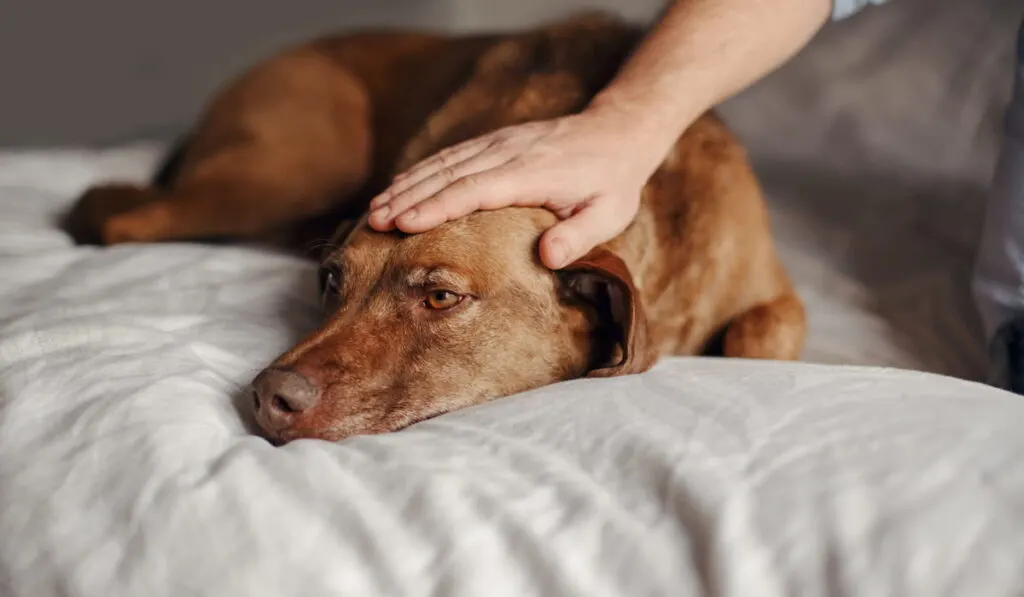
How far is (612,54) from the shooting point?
2.29 m

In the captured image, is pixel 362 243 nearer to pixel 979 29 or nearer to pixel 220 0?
pixel 979 29

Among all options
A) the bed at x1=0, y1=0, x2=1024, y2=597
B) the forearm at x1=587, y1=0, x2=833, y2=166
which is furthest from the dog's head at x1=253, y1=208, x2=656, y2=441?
the forearm at x1=587, y1=0, x2=833, y2=166

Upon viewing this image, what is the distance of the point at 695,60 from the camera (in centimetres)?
184

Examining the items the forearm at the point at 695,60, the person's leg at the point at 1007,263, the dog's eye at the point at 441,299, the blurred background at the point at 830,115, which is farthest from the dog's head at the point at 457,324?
the person's leg at the point at 1007,263

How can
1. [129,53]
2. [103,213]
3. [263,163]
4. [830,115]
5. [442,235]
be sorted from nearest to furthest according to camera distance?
[442,235] → [103,213] → [263,163] → [830,115] → [129,53]

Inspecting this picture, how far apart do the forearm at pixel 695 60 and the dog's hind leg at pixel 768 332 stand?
418mm

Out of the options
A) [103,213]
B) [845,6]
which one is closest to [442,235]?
[845,6]

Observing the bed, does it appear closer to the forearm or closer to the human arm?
the human arm

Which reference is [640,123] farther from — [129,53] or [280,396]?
[129,53]

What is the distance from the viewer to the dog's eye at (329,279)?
5.65ft

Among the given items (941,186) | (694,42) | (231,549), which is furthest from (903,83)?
(231,549)

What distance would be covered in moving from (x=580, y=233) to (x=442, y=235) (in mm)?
245

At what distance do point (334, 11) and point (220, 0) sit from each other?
0.53 meters

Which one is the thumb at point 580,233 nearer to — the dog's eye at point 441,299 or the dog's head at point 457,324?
the dog's head at point 457,324
